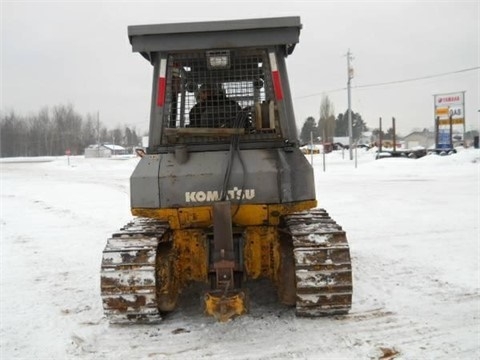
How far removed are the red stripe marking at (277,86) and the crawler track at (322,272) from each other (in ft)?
4.55

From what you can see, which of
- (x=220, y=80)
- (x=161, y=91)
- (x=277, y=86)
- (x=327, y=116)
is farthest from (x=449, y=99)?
(x=327, y=116)

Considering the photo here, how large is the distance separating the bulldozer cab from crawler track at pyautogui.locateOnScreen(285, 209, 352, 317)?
43.0 inches

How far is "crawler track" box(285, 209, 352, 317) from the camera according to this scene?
14.1 ft

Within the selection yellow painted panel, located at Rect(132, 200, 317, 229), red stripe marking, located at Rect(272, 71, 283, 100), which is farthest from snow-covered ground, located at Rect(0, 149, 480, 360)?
red stripe marking, located at Rect(272, 71, 283, 100)

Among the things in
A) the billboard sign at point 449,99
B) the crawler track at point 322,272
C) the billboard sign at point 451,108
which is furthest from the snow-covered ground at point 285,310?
the billboard sign at point 449,99

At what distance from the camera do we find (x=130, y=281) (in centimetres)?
436

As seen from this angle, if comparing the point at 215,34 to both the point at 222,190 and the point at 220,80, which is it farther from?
the point at 222,190

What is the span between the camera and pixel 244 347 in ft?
13.5

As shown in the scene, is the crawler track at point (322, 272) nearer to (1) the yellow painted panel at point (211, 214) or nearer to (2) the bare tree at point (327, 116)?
(1) the yellow painted panel at point (211, 214)

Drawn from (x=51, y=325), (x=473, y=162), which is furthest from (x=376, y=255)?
(x=473, y=162)

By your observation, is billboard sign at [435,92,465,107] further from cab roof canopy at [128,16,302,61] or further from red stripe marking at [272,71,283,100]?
cab roof canopy at [128,16,302,61]

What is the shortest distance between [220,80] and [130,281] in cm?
216

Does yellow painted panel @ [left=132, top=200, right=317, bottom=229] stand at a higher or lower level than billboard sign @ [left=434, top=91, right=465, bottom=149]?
lower

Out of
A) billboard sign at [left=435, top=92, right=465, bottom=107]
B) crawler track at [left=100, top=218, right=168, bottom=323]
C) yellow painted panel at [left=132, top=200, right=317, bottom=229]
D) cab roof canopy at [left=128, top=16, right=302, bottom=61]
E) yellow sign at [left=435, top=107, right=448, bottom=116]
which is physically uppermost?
billboard sign at [left=435, top=92, right=465, bottom=107]
